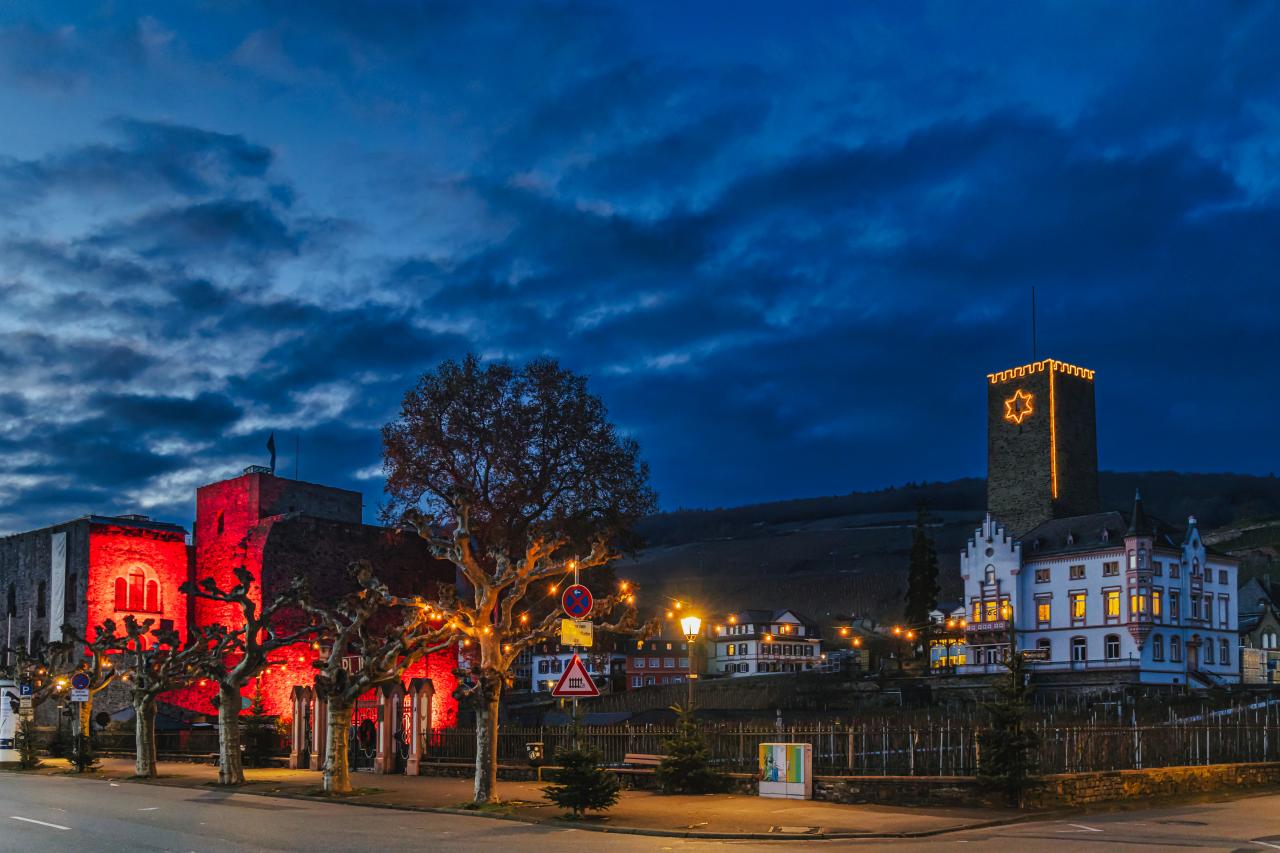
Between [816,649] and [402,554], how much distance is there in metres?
95.3

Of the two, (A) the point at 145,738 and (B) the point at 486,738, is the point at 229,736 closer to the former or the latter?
(A) the point at 145,738

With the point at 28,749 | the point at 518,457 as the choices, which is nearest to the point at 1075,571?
the point at 518,457

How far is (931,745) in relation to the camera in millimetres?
33688

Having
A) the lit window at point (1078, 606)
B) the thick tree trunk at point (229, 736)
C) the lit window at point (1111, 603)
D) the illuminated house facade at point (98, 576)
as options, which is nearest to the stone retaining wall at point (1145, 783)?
the thick tree trunk at point (229, 736)

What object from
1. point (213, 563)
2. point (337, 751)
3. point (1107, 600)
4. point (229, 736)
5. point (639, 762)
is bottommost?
point (639, 762)

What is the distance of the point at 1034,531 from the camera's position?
319 feet

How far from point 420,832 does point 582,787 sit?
3.81 m

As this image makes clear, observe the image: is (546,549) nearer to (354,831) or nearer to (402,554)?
(354,831)

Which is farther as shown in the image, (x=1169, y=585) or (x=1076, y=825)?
(x=1169, y=585)

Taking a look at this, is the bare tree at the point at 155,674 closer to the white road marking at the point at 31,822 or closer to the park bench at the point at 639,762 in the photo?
the white road marking at the point at 31,822

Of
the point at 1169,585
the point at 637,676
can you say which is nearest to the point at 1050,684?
the point at 1169,585

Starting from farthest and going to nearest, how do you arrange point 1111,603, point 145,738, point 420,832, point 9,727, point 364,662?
point 1111,603 → point 9,727 → point 145,738 → point 364,662 → point 420,832

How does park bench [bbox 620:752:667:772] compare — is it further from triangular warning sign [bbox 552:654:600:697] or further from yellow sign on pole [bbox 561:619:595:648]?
triangular warning sign [bbox 552:654:600:697]

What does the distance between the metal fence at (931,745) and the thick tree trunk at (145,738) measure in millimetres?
9225
